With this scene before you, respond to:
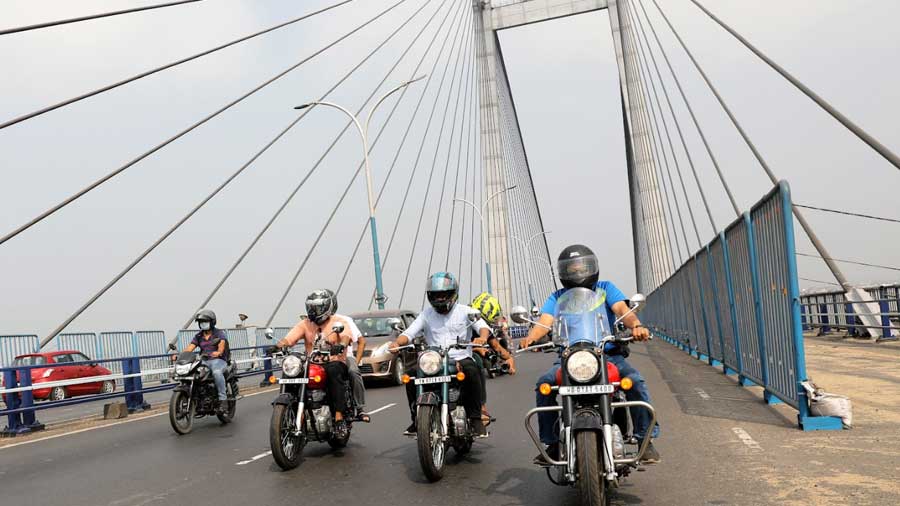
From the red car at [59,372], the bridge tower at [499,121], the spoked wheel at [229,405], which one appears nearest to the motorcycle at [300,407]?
the spoked wheel at [229,405]

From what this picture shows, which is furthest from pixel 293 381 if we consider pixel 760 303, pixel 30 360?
pixel 30 360

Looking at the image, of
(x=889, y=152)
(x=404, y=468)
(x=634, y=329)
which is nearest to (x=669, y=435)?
(x=404, y=468)

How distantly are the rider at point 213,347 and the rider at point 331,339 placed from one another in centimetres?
337

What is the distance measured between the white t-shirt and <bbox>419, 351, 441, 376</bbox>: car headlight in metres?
0.51

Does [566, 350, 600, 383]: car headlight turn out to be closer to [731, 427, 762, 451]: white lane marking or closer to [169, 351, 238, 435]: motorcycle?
[731, 427, 762, 451]: white lane marking

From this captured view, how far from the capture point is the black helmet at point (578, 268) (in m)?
5.70

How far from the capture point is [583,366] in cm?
494

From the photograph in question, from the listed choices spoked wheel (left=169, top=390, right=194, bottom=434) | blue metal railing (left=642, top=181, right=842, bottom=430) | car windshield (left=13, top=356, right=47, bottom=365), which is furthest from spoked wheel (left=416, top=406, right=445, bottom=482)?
car windshield (left=13, top=356, right=47, bottom=365)

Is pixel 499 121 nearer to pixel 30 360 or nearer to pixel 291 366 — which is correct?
pixel 30 360

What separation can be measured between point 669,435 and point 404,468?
110 inches

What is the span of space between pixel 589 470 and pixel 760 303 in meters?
6.35

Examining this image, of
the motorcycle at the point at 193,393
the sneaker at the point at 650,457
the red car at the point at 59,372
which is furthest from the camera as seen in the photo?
the red car at the point at 59,372

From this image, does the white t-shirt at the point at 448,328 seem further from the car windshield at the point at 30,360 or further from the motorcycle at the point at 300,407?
the car windshield at the point at 30,360

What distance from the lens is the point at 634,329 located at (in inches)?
213
